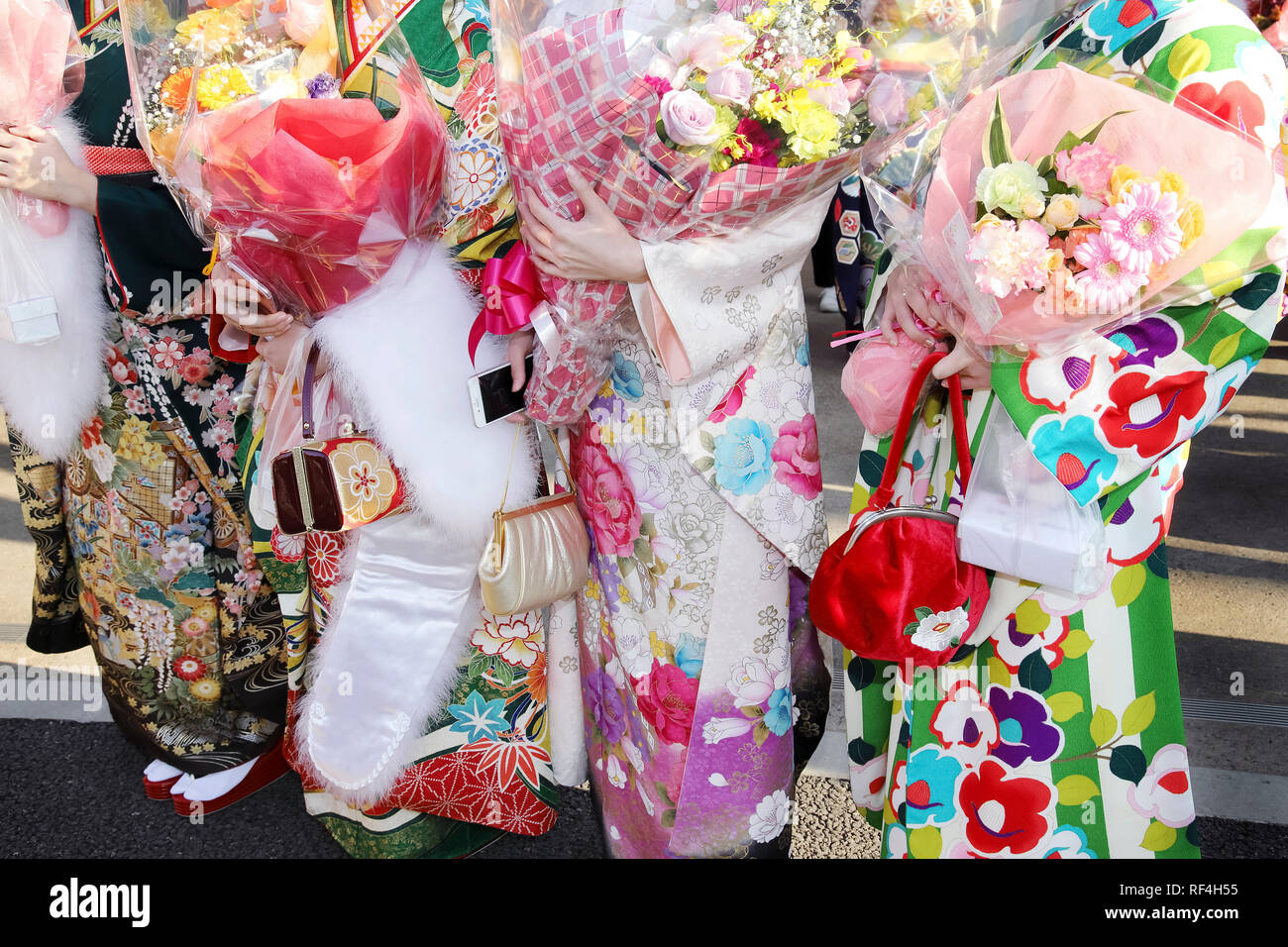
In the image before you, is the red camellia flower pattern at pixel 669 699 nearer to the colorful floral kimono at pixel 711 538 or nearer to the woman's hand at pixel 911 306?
the colorful floral kimono at pixel 711 538

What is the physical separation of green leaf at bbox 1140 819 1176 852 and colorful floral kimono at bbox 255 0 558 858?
1214 mm

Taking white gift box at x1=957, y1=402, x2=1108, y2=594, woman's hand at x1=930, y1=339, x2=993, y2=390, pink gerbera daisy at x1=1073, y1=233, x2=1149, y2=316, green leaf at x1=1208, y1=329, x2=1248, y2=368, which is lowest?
white gift box at x1=957, y1=402, x2=1108, y2=594

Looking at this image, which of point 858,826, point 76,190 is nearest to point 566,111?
point 76,190

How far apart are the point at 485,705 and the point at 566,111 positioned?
128cm

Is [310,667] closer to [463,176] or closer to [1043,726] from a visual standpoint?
[463,176]

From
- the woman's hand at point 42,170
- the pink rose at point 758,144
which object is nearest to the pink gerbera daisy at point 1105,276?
the pink rose at point 758,144

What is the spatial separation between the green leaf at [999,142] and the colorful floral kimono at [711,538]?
0.31 meters

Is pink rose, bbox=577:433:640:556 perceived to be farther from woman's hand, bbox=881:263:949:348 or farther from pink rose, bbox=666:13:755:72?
pink rose, bbox=666:13:755:72

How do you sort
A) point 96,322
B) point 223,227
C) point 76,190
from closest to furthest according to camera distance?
1. point 223,227
2. point 76,190
3. point 96,322

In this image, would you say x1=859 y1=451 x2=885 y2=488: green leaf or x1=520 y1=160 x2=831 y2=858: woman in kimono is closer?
x1=520 y1=160 x2=831 y2=858: woman in kimono

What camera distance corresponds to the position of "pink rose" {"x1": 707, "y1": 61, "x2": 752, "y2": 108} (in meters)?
1.44

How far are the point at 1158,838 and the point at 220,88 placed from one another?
209 centimetres

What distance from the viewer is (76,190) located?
211 cm

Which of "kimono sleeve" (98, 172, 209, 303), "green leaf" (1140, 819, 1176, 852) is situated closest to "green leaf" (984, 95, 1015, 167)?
"green leaf" (1140, 819, 1176, 852)
